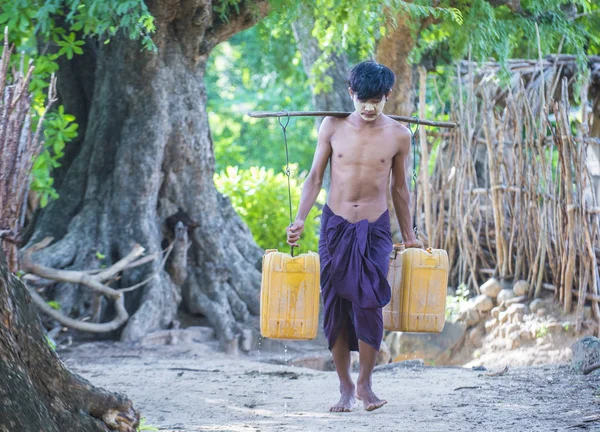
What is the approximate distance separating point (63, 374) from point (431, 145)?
623 cm

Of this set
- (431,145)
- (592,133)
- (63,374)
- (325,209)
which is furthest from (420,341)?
(63,374)

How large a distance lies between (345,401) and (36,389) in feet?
6.59

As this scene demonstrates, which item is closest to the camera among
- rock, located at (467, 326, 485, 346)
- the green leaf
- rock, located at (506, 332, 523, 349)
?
the green leaf

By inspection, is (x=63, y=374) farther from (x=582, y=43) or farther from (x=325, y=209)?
(x=582, y=43)

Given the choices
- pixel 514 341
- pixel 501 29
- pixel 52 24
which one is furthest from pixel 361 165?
pixel 514 341

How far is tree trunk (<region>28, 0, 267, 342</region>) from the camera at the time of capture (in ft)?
25.0

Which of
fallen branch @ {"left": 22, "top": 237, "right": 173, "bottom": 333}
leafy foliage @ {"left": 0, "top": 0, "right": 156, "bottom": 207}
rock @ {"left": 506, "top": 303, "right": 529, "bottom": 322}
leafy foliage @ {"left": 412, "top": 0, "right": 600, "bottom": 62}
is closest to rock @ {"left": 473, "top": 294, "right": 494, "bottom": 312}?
rock @ {"left": 506, "top": 303, "right": 529, "bottom": 322}

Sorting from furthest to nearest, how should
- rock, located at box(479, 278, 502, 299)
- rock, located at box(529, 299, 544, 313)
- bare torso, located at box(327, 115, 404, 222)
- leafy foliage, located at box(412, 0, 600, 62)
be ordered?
rock, located at box(479, 278, 502, 299) < rock, located at box(529, 299, 544, 313) < leafy foliage, located at box(412, 0, 600, 62) < bare torso, located at box(327, 115, 404, 222)

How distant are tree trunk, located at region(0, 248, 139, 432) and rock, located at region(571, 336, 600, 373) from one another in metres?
3.33

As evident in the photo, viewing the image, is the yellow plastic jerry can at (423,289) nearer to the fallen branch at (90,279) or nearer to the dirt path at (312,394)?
the dirt path at (312,394)

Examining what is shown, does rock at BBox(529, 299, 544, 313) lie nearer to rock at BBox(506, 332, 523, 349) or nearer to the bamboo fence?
the bamboo fence

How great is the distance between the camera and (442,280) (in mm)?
4781

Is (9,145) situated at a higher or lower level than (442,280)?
higher

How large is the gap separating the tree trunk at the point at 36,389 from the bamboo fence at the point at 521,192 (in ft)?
16.2
